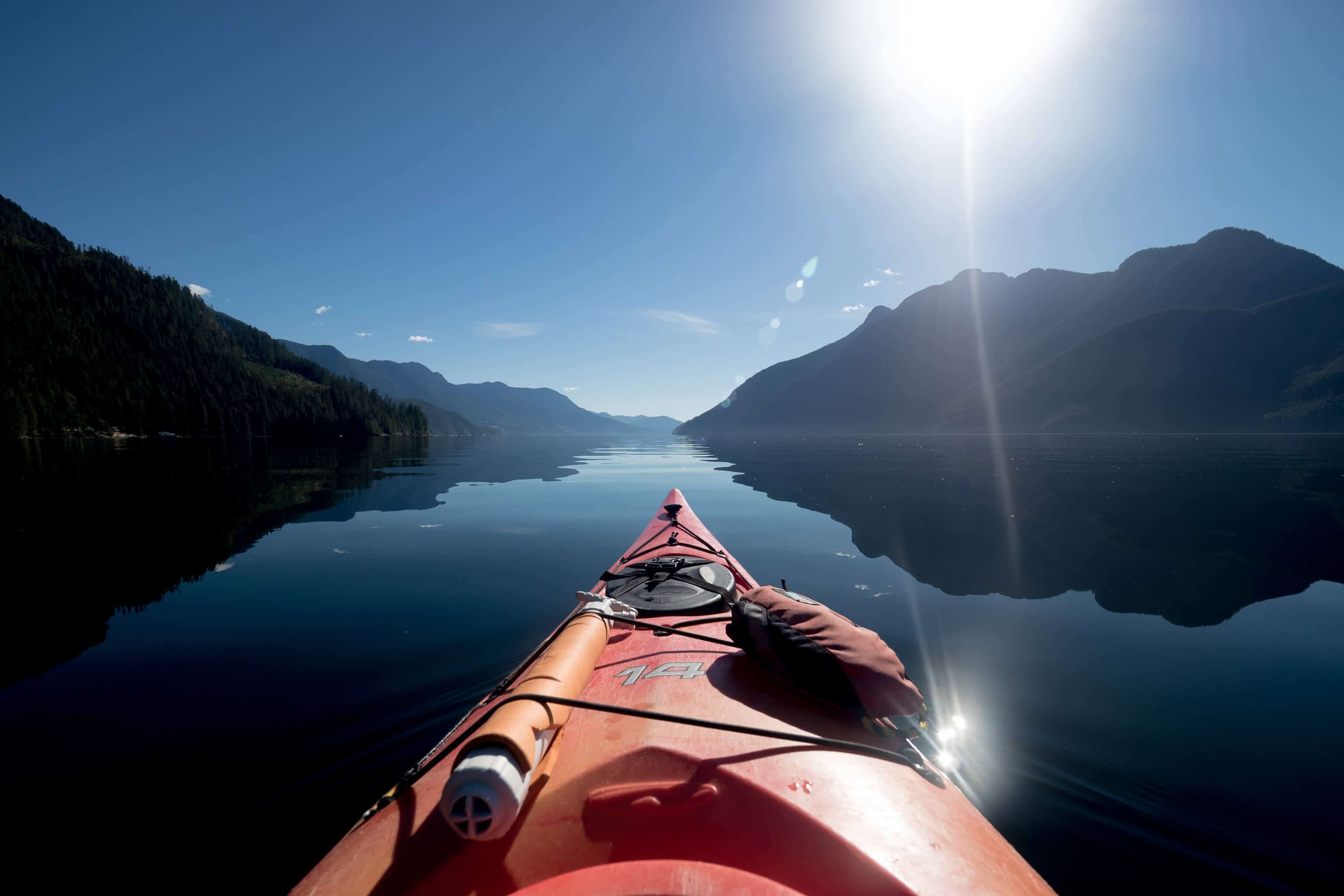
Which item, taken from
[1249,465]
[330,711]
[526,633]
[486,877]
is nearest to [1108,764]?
[486,877]

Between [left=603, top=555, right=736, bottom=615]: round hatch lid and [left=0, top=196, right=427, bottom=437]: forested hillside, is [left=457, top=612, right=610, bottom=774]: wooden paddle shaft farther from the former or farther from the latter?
[left=0, top=196, right=427, bottom=437]: forested hillside

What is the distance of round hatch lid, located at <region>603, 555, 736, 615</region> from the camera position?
532 centimetres

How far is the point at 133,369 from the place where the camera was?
4021 inches

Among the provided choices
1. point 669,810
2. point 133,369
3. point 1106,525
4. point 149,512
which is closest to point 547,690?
point 669,810

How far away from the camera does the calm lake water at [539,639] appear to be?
3.62 metres

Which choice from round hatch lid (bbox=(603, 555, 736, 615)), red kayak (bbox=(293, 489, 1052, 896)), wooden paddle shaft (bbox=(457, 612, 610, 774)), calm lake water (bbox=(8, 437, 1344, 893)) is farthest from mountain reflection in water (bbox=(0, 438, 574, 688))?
red kayak (bbox=(293, 489, 1052, 896))

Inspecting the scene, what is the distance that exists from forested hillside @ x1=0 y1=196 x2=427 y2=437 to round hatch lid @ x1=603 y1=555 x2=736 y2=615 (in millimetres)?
106520

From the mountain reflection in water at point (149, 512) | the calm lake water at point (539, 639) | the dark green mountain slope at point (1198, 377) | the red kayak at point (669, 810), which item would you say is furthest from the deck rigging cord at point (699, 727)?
the dark green mountain slope at point (1198, 377)

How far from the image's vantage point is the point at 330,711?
501 cm

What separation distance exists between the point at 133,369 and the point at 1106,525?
154477 mm

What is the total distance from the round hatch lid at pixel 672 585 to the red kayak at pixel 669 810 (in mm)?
2194

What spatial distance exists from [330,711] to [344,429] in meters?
116

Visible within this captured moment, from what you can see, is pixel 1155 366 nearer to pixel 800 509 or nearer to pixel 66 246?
pixel 800 509

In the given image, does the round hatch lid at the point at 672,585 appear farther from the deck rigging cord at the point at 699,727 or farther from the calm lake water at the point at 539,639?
the deck rigging cord at the point at 699,727
